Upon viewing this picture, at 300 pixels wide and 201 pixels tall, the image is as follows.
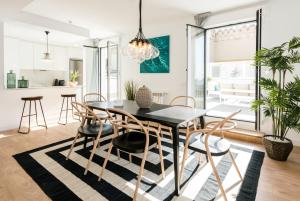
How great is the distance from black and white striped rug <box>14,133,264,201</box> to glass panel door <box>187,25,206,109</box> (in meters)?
1.63

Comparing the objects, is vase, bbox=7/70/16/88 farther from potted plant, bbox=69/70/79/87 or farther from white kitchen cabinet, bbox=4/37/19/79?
white kitchen cabinet, bbox=4/37/19/79

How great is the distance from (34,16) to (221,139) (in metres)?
4.32

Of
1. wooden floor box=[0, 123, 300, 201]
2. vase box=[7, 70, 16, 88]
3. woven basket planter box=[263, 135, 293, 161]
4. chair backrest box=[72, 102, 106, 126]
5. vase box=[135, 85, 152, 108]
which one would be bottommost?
wooden floor box=[0, 123, 300, 201]

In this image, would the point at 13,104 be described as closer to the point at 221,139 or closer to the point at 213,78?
the point at 221,139

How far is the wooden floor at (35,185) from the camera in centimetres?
184

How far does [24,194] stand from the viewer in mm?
1850

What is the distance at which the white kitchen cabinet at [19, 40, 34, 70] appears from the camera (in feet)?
18.7

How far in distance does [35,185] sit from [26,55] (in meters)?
5.16

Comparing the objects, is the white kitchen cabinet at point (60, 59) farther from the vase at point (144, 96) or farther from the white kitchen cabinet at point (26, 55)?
the vase at point (144, 96)

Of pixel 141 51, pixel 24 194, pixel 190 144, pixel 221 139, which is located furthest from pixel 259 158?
Answer: pixel 24 194

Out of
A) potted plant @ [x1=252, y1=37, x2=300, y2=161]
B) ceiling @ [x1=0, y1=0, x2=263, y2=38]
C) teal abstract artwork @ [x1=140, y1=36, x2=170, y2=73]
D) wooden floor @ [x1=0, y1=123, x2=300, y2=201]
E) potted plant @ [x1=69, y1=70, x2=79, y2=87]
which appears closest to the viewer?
wooden floor @ [x1=0, y1=123, x2=300, y2=201]

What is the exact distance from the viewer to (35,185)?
199cm

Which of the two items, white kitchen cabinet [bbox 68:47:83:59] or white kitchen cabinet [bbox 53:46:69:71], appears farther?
white kitchen cabinet [bbox 68:47:83:59]

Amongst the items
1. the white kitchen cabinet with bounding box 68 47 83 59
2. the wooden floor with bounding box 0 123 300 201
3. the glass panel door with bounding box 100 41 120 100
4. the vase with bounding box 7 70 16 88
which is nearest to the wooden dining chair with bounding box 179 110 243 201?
the wooden floor with bounding box 0 123 300 201
